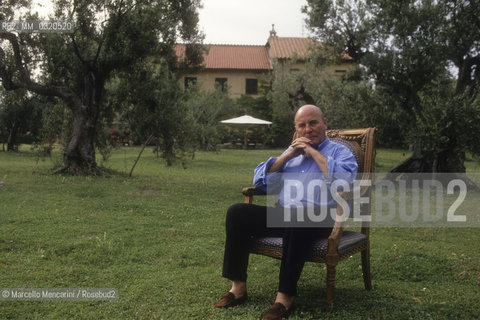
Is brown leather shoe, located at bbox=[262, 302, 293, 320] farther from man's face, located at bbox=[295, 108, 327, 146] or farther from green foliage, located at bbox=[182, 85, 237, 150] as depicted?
green foliage, located at bbox=[182, 85, 237, 150]

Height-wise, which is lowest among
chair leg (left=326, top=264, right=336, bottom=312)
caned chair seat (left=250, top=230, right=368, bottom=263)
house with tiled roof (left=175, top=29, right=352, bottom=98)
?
chair leg (left=326, top=264, right=336, bottom=312)

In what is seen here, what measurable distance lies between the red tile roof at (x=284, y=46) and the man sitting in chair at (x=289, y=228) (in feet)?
125

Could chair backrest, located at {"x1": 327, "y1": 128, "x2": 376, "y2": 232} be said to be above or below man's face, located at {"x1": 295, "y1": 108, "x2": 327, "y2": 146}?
below

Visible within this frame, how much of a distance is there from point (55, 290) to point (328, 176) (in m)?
2.62

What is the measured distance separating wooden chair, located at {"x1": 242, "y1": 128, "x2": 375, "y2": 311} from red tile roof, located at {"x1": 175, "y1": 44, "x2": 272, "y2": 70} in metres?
40.9

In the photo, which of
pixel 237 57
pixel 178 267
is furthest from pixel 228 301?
pixel 237 57

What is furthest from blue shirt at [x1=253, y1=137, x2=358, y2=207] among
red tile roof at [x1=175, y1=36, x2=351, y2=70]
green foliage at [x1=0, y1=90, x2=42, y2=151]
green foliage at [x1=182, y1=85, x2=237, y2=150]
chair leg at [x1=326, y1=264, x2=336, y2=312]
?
red tile roof at [x1=175, y1=36, x2=351, y2=70]

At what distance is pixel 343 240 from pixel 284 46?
42249mm

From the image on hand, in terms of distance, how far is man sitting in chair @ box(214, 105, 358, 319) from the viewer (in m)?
3.50

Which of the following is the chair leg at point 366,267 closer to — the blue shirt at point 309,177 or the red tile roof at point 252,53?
the blue shirt at point 309,177

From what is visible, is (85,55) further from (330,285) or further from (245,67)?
(245,67)

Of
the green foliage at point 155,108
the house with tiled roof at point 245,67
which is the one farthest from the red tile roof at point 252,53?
the green foliage at point 155,108

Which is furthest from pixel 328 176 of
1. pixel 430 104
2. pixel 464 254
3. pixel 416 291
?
pixel 430 104

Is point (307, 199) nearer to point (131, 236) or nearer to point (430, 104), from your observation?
point (131, 236)
